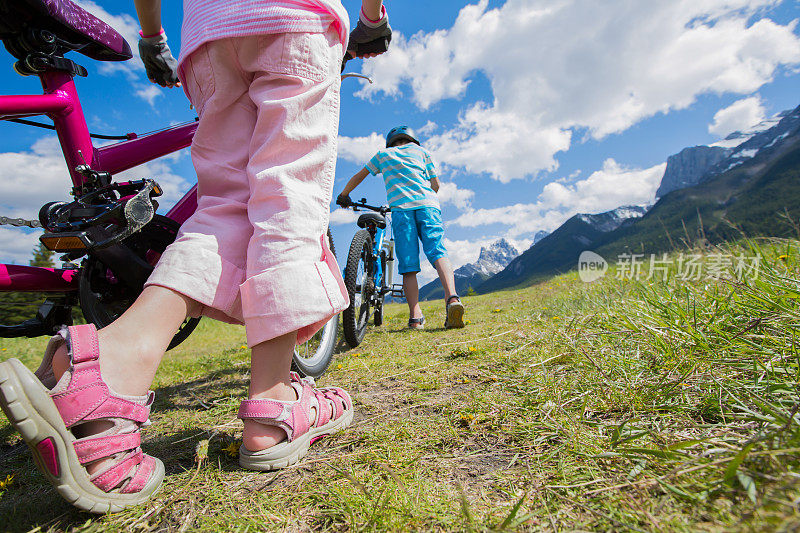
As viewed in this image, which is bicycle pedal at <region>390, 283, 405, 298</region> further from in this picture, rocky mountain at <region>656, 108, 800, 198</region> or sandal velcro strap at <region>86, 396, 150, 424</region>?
rocky mountain at <region>656, 108, 800, 198</region>

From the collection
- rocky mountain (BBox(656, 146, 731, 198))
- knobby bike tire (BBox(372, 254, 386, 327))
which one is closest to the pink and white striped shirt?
knobby bike tire (BBox(372, 254, 386, 327))

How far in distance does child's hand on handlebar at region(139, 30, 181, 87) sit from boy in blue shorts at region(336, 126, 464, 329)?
2.48 metres

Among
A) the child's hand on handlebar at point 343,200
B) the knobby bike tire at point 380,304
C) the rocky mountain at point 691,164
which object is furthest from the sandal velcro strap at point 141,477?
the rocky mountain at point 691,164

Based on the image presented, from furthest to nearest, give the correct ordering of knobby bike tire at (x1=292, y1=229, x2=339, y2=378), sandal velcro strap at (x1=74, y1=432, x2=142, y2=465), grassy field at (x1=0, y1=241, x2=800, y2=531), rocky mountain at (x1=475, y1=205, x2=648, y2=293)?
rocky mountain at (x1=475, y1=205, x2=648, y2=293), knobby bike tire at (x1=292, y1=229, x2=339, y2=378), sandal velcro strap at (x1=74, y1=432, x2=142, y2=465), grassy field at (x1=0, y1=241, x2=800, y2=531)

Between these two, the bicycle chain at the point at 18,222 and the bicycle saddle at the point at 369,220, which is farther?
the bicycle saddle at the point at 369,220

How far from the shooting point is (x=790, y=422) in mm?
680

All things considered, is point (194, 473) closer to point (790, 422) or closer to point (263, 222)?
point (263, 222)

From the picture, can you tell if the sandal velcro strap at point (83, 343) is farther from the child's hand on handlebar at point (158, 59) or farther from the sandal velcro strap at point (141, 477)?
the child's hand on handlebar at point (158, 59)

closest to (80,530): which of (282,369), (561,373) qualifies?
(282,369)

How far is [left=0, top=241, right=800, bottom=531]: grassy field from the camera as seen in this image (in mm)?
671

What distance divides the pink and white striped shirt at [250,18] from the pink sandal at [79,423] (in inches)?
36.8

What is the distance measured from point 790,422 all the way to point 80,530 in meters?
1.47

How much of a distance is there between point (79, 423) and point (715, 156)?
797 ft

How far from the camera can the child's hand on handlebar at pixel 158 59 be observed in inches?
66.6
